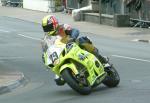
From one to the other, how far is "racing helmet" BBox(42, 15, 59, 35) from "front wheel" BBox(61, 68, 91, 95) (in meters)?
1.01

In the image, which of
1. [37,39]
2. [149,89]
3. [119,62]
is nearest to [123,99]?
[149,89]

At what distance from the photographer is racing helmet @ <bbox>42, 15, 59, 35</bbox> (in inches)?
502

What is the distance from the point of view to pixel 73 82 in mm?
12102

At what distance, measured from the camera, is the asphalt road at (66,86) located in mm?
12023

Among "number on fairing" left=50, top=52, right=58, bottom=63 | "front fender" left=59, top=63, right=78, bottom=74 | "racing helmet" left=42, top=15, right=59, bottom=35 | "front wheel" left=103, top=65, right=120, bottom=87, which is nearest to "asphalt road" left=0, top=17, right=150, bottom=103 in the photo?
"front wheel" left=103, top=65, right=120, bottom=87

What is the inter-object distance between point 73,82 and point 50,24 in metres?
1.35

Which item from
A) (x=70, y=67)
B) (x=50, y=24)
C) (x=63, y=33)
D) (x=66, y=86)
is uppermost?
(x=50, y=24)

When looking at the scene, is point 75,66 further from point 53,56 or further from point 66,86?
point 66,86

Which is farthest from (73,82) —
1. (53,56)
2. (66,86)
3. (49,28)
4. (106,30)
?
(106,30)

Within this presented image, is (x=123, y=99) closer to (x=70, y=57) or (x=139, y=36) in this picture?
(x=70, y=57)

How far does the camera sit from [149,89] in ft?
41.4

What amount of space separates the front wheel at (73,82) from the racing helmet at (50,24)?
1.01 meters

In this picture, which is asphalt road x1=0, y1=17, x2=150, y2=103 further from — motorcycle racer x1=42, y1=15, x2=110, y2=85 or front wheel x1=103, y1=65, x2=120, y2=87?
motorcycle racer x1=42, y1=15, x2=110, y2=85

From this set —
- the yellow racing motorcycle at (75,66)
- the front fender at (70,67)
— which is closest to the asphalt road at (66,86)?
the yellow racing motorcycle at (75,66)
